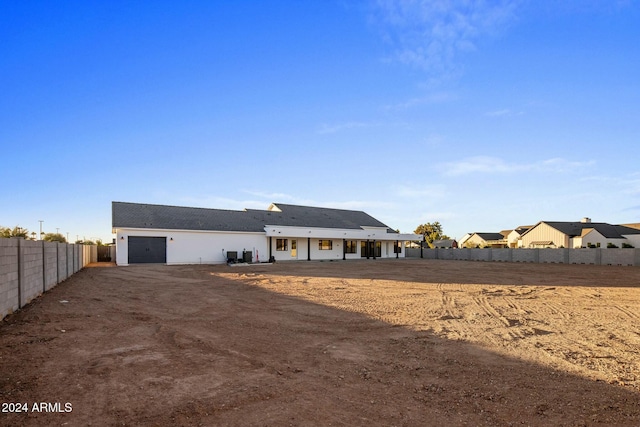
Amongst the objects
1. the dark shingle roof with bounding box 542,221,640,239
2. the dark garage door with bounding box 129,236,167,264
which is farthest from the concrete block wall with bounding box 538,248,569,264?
the dark garage door with bounding box 129,236,167,264

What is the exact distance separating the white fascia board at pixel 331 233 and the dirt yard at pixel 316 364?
23421mm

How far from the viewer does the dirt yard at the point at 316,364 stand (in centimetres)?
413

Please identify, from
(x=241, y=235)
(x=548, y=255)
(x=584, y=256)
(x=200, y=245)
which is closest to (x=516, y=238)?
(x=548, y=255)

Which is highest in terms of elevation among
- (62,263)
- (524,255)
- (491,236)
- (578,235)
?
(62,263)

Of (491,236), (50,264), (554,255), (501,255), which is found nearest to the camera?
(50,264)

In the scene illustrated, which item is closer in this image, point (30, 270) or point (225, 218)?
point (30, 270)

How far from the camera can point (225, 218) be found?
116ft

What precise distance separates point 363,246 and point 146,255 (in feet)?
73.0

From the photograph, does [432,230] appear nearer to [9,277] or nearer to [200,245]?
[200,245]

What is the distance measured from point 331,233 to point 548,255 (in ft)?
70.2

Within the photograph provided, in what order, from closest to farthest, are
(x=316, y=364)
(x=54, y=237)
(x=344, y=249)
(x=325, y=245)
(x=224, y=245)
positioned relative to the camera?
1. (x=316, y=364)
2. (x=224, y=245)
3. (x=325, y=245)
4. (x=344, y=249)
5. (x=54, y=237)

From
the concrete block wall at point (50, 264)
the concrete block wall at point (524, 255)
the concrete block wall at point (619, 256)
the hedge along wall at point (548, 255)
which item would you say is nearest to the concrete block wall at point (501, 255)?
the hedge along wall at point (548, 255)

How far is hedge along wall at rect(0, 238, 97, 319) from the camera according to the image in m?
8.25

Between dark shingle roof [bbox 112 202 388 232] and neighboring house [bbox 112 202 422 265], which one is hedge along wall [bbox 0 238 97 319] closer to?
neighboring house [bbox 112 202 422 265]
